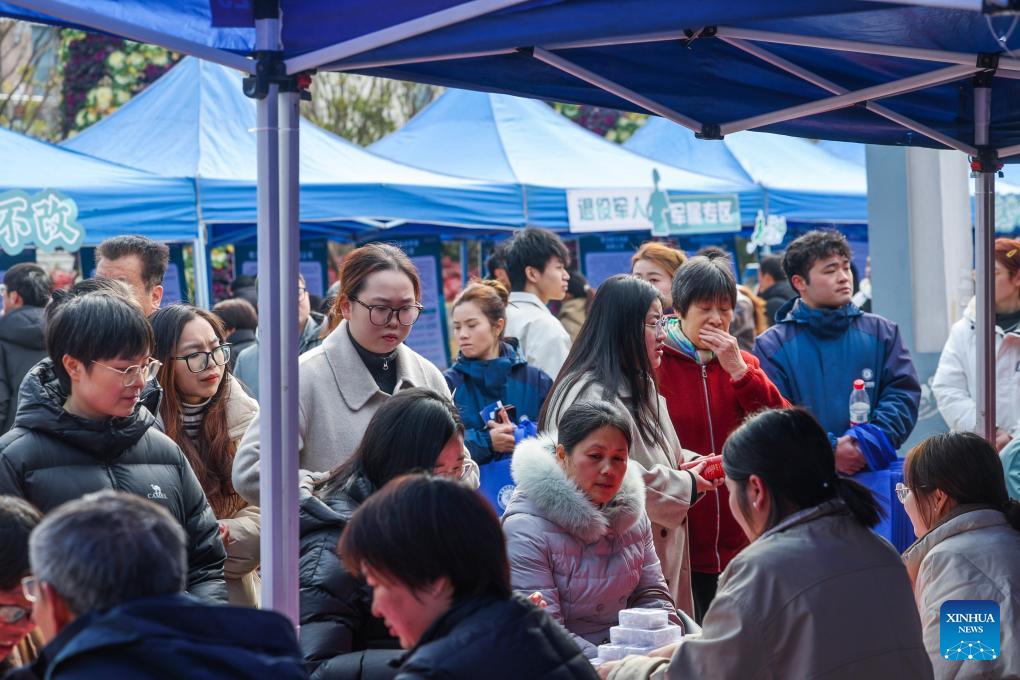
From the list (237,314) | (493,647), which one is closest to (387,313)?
(493,647)

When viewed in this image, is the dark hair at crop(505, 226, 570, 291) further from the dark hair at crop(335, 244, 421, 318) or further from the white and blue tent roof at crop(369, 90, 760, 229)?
the white and blue tent roof at crop(369, 90, 760, 229)

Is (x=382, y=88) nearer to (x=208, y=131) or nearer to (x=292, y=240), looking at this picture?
(x=208, y=131)

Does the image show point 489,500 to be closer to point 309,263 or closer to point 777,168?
point 309,263

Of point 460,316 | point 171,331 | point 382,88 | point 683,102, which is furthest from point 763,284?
point 382,88

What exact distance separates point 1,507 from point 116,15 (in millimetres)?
1078

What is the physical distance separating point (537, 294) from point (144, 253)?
2016 mm

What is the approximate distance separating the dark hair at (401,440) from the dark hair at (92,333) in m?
0.63

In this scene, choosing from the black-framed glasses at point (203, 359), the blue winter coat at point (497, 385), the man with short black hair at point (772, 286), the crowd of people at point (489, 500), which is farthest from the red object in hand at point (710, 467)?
the man with short black hair at point (772, 286)

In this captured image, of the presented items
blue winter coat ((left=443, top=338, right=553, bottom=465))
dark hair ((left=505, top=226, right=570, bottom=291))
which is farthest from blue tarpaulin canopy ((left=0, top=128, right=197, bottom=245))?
blue winter coat ((left=443, top=338, right=553, bottom=465))

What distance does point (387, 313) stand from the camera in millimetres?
3734

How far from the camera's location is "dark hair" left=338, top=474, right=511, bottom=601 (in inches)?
81.7

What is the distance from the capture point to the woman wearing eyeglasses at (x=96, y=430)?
2.92 m

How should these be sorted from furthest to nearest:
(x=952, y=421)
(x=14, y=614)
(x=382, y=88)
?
1. (x=382, y=88)
2. (x=952, y=421)
3. (x=14, y=614)

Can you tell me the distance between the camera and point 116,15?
Answer: 265 cm
